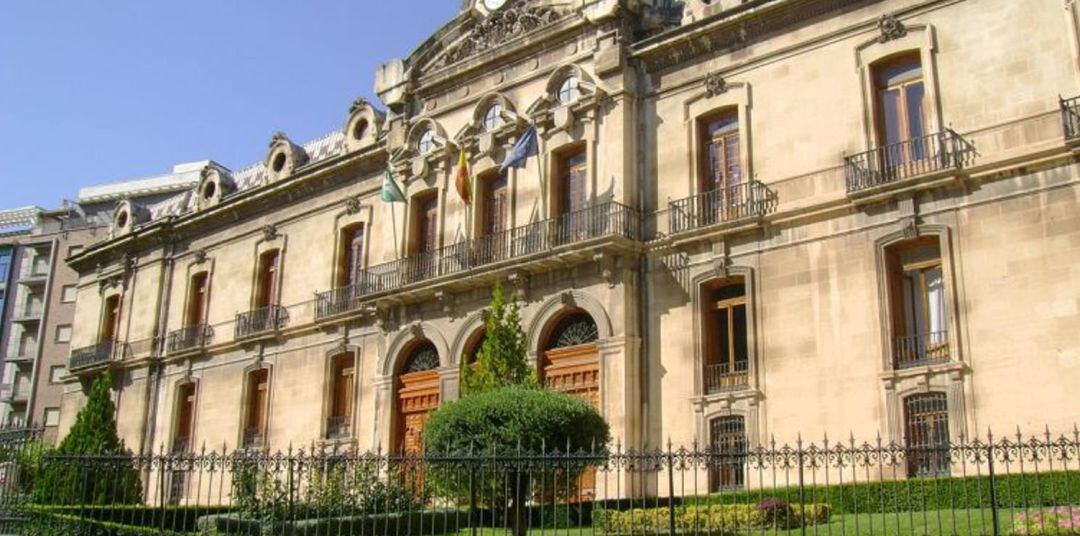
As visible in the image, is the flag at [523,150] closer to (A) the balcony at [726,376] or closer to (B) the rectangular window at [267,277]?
(A) the balcony at [726,376]

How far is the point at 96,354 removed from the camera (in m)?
35.4

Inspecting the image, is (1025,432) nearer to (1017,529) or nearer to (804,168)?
(1017,529)

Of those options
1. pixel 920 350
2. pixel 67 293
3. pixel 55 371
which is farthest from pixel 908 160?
pixel 67 293

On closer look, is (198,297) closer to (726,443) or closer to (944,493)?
(726,443)

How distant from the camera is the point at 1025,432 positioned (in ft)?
51.5

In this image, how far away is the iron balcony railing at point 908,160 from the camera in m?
17.2

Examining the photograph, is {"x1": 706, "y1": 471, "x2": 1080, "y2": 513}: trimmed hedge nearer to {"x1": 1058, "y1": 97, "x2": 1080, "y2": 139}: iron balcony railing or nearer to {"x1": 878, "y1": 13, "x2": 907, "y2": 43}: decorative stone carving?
Answer: {"x1": 1058, "y1": 97, "x2": 1080, "y2": 139}: iron balcony railing

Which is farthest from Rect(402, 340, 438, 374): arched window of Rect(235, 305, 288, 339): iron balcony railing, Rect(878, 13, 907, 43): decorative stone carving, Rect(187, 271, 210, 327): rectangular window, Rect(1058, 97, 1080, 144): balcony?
Rect(1058, 97, 1080, 144): balcony

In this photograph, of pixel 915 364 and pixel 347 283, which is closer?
pixel 915 364

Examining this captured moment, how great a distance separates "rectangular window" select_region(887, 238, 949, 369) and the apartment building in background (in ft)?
145

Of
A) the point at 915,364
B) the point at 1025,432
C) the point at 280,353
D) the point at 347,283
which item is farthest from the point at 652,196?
the point at 280,353

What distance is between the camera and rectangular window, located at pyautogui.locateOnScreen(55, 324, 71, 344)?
5478 centimetres

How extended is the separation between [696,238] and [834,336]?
3.21m

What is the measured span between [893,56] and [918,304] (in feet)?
14.2
